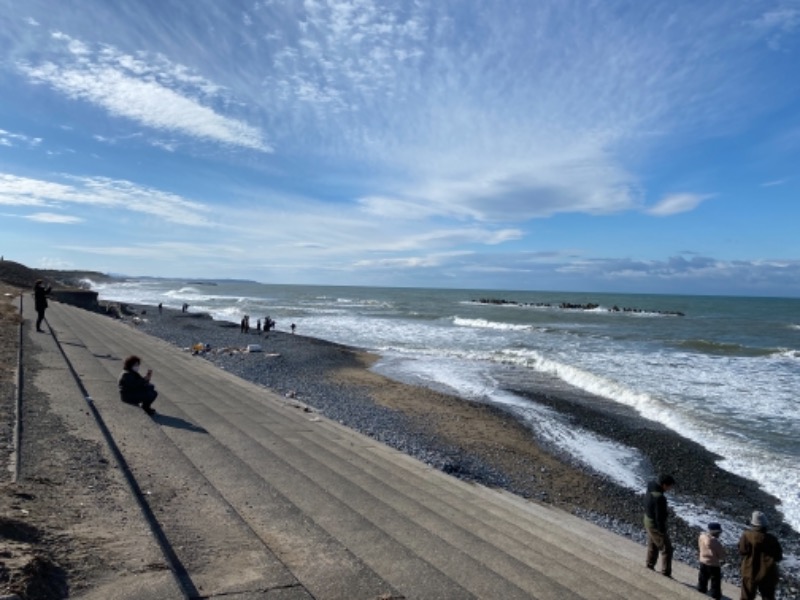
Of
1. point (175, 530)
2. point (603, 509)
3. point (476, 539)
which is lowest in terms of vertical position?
point (603, 509)

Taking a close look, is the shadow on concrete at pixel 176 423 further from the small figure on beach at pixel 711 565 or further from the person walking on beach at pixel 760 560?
the person walking on beach at pixel 760 560

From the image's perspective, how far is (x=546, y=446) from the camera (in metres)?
13.2

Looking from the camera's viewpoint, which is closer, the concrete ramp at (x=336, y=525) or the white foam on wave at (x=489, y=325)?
the concrete ramp at (x=336, y=525)

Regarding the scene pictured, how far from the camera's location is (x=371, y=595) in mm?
4434

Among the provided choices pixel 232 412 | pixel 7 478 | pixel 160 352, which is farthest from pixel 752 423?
pixel 160 352

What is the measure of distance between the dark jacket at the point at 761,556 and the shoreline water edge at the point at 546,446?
6.15ft

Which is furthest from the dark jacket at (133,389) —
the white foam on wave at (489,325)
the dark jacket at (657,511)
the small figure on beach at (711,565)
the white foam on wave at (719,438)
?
the white foam on wave at (489,325)

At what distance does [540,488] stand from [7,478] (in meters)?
8.10

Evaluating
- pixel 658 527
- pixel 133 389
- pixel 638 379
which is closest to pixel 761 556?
pixel 658 527

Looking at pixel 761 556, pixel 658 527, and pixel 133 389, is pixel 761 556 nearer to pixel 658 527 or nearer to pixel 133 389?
pixel 658 527

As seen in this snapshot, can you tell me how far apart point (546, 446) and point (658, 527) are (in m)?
7.00

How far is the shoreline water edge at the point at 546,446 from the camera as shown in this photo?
9336 mm

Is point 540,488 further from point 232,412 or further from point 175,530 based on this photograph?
point 175,530

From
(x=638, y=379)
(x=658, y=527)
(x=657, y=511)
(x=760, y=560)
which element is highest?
(x=657, y=511)
